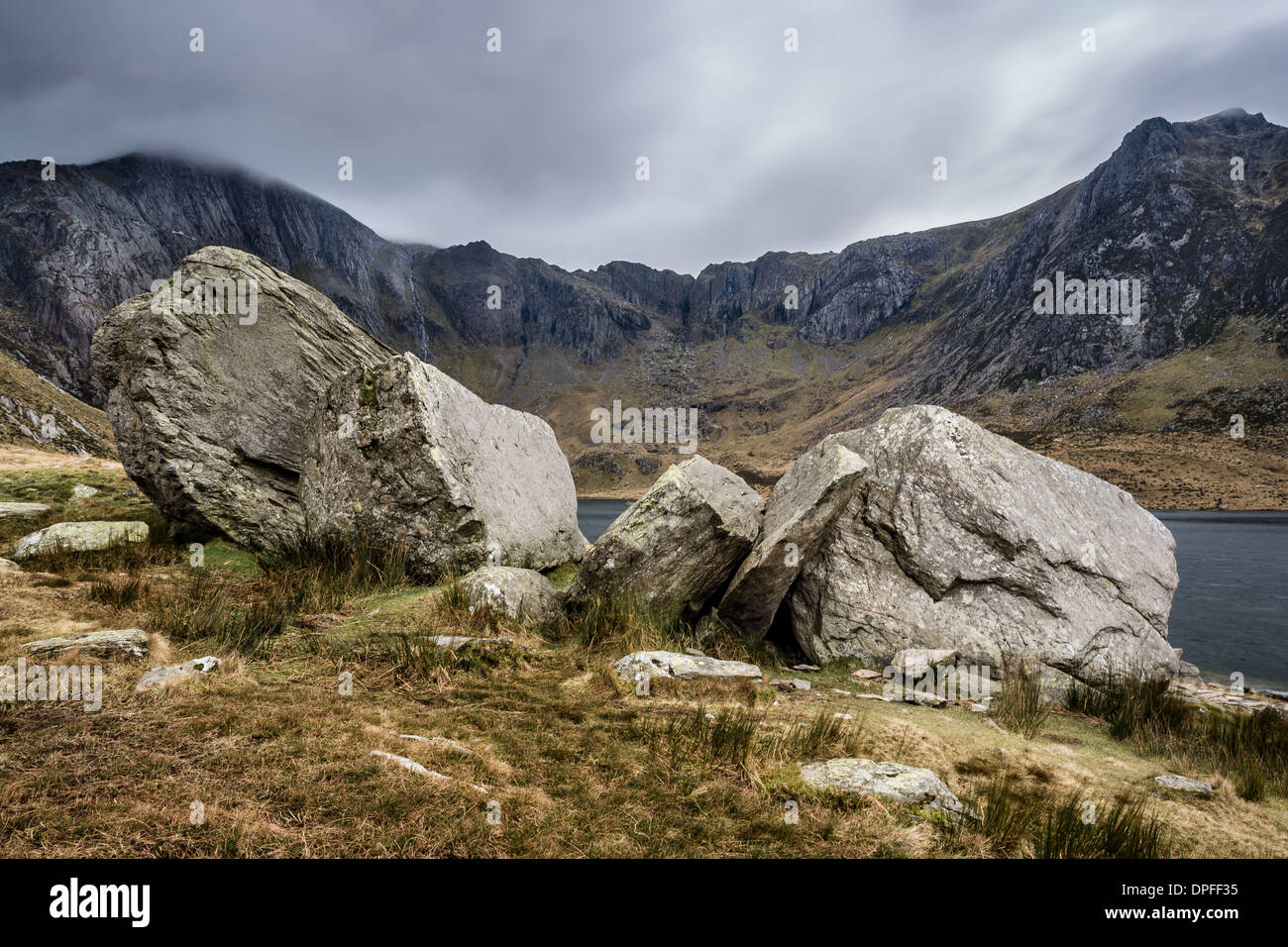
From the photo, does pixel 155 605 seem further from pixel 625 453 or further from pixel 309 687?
Result: pixel 625 453

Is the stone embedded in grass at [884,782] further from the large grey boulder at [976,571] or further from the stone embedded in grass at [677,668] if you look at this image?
the large grey boulder at [976,571]

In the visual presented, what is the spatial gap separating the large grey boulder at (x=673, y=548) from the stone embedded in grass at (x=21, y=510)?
39.1ft

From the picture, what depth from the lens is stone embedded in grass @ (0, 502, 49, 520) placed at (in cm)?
1191

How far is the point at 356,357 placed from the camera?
13250 mm

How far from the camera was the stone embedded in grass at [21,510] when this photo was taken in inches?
469

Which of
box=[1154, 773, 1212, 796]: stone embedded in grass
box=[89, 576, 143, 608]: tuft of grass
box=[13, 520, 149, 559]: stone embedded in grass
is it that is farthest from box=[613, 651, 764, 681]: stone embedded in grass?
box=[13, 520, 149, 559]: stone embedded in grass

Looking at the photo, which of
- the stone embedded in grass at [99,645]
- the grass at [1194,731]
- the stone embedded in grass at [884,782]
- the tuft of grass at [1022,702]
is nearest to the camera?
the stone embedded in grass at [884,782]

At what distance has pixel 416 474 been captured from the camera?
959 centimetres

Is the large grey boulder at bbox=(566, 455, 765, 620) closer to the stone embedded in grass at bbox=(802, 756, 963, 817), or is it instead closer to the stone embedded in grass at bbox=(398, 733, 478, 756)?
the stone embedded in grass at bbox=(398, 733, 478, 756)

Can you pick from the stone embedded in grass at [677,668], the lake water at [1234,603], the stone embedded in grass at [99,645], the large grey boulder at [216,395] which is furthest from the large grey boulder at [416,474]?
the lake water at [1234,603]

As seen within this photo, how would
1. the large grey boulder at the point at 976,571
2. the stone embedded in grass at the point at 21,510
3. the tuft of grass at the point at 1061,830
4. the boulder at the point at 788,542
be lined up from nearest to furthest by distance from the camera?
the tuft of grass at the point at 1061,830 < the boulder at the point at 788,542 < the large grey boulder at the point at 976,571 < the stone embedded in grass at the point at 21,510

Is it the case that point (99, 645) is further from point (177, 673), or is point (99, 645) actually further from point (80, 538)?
point (80, 538)

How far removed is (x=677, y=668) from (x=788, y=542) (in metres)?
3.40
